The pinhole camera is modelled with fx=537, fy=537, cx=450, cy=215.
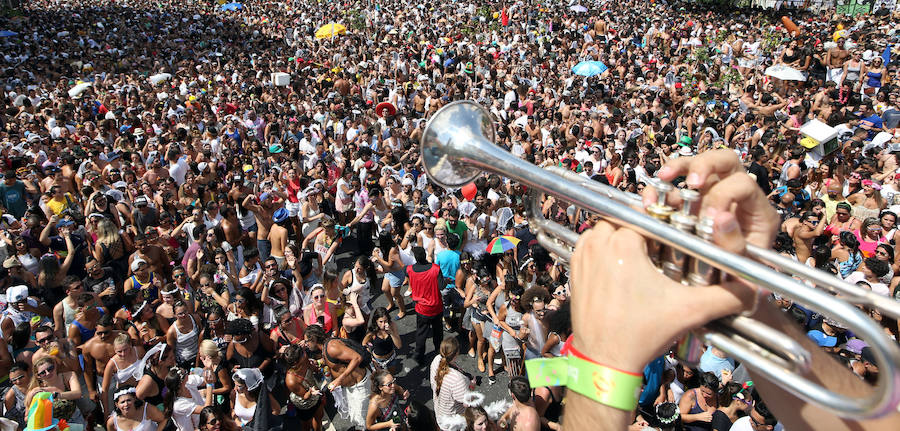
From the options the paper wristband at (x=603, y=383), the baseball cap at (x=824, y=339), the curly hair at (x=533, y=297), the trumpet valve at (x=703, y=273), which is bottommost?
the baseball cap at (x=824, y=339)

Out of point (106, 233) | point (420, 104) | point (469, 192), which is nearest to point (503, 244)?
point (469, 192)

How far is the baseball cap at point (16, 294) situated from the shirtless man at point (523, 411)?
5833 mm

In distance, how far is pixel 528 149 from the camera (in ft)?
37.1

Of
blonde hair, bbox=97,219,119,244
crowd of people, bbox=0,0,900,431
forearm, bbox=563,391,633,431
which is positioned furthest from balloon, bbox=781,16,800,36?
forearm, bbox=563,391,633,431

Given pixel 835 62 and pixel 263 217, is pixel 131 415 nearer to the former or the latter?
pixel 263 217

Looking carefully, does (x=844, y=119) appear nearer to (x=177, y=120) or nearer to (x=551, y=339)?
(x=551, y=339)

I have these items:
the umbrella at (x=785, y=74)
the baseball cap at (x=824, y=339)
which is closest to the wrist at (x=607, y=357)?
the baseball cap at (x=824, y=339)

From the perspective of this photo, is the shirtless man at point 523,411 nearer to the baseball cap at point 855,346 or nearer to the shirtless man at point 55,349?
the baseball cap at point 855,346

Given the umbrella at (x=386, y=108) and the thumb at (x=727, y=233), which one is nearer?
the thumb at (x=727, y=233)

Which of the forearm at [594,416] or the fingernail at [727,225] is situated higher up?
the fingernail at [727,225]

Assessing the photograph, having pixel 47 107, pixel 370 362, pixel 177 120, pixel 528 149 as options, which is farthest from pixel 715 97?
pixel 47 107

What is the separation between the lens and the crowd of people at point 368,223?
5.34 metres

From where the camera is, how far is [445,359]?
17.5 ft

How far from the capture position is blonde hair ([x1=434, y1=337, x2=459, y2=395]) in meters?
5.26
